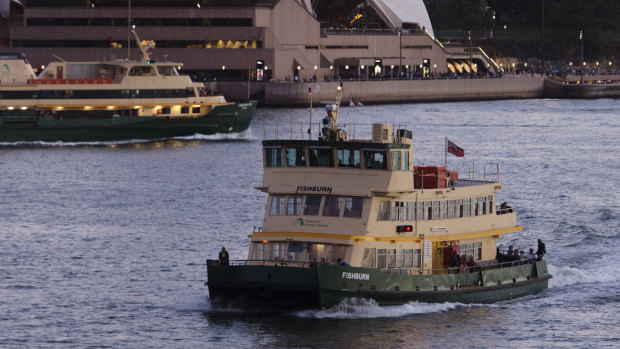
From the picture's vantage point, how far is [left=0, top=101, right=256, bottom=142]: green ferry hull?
109 meters

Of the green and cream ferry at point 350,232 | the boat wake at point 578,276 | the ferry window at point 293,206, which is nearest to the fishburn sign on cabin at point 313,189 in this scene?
the green and cream ferry at point 350,232

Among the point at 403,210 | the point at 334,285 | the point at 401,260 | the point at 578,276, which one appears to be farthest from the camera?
the point at 578,276

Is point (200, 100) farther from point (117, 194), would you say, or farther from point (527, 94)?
point (527, 94)

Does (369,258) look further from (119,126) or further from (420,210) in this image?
(119,126)

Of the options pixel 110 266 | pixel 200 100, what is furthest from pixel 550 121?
pixel 110 266

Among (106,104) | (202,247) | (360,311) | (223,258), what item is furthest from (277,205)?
(106,104)

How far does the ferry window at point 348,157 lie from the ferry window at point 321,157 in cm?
28

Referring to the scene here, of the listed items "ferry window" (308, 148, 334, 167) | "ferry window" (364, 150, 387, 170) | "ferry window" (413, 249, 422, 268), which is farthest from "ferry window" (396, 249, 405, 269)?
"ferry window" (308, 148, 334, 167)

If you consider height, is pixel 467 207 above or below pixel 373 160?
below

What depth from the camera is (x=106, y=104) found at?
110 meters

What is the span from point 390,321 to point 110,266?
14560 millimetres

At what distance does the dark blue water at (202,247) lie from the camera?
4200 cm

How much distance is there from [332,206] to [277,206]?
1.86m

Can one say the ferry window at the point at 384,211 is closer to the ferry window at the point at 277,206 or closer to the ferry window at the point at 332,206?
the ferry window at the point at 332,206
